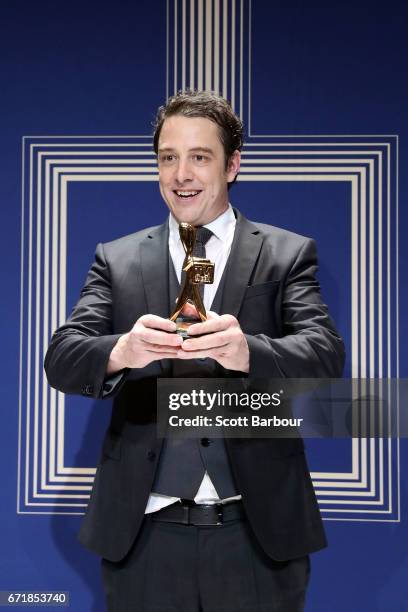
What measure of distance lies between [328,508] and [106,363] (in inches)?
46.8

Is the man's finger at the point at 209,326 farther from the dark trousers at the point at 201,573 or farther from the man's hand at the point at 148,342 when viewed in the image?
the dark trousers at the point at 201,573

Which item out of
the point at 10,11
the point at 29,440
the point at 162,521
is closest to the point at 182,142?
the point at 162,521

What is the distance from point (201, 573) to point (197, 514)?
140 mm

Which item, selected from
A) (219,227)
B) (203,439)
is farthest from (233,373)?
(219,227)

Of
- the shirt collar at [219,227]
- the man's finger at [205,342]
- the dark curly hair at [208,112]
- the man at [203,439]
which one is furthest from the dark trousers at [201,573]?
the dark curly hair at [208,112]

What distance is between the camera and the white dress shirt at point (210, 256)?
175cm

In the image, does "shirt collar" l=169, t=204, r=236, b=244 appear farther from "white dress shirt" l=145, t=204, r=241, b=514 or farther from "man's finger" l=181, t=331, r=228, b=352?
"man's finger" l=181, t=331, r=228, b=352

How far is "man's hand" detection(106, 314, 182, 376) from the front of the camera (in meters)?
1.53

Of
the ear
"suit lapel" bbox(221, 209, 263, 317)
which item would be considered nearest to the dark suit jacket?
"suit lapel" bbox(221, 209, 263, 317)

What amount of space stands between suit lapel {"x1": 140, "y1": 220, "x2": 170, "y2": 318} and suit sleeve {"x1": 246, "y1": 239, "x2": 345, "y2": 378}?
28cm

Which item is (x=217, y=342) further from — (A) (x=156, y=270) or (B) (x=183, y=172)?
(B) (x=183, y=172)

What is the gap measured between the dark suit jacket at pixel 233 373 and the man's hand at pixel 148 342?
0.07m

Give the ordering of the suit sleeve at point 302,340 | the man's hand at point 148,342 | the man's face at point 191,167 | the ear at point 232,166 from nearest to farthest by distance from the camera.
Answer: the man's hand at point 148,342 < the suit sleeve at point 302,340 < the man's face at point 191,167 < the ear at point 232,166

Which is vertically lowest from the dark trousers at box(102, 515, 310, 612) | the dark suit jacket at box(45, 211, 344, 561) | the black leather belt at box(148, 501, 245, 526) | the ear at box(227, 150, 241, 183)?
the dark trousers at box(102, 515, 310, 612)
